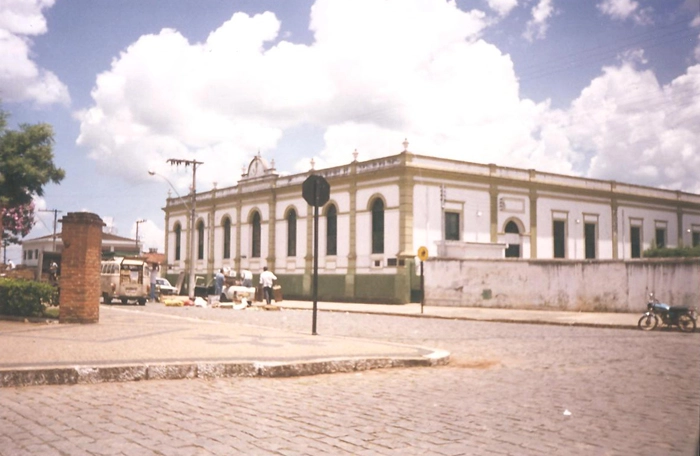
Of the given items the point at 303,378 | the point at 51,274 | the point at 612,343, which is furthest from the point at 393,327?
the point at 51,274

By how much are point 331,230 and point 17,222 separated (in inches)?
998

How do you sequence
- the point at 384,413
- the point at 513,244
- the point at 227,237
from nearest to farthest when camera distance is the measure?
the point at 384,413 → the point at 513,244 → the point at 227,237

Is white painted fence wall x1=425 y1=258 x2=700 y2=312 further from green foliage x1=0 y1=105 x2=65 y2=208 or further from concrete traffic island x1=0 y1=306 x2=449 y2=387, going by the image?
green foliage x1=0 y1=105 x2=65 y2=208

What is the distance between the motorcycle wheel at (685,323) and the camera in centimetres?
1702

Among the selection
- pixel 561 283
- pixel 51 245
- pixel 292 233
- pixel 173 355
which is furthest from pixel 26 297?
pixel 51 245

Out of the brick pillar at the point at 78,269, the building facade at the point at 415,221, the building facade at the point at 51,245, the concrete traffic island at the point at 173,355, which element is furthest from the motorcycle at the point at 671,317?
the building facade at the point at 51,245

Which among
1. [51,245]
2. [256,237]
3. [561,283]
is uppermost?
[51,245]

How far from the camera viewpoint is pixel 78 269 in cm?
1339

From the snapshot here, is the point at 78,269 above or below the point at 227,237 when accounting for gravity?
below

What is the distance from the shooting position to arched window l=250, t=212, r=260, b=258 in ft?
146

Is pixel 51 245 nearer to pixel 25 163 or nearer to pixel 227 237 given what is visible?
pixel 227 237

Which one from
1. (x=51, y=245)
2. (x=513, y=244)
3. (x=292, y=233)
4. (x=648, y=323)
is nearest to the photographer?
(x=648, y=323)

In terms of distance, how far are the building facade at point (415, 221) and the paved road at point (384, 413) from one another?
2270 cm

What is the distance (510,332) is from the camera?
16359 mm
